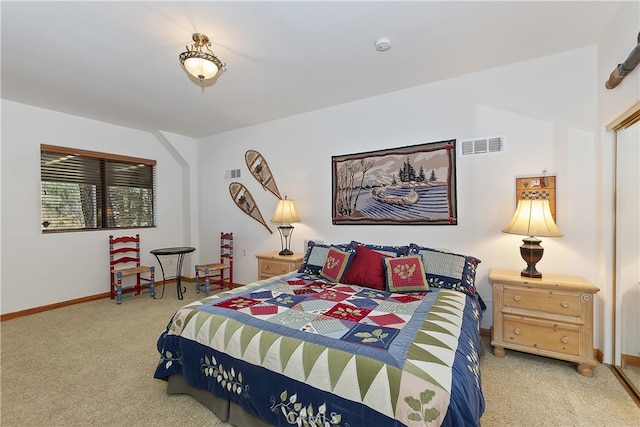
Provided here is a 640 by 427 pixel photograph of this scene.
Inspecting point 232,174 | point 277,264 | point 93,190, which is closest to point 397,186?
point 277,264

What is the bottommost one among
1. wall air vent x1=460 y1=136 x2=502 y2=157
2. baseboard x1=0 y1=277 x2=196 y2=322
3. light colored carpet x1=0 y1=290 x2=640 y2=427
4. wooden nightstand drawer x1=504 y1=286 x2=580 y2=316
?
light colored carpet x1=0 y1=290 x2=640 y2=427

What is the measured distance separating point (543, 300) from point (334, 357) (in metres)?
1.95

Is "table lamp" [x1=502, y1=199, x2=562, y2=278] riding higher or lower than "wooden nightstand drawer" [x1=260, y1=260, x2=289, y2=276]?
higher

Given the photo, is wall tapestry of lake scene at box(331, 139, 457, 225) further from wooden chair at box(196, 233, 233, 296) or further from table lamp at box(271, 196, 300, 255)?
wooden chair at box(196, 233, 233, 296)

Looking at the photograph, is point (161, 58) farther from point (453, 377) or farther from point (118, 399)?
point (453, 377)

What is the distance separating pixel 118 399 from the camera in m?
1.95

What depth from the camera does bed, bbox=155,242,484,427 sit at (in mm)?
1213

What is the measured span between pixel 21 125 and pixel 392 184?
15.4 feet

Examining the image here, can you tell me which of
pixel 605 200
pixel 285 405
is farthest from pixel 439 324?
pixel 605 200

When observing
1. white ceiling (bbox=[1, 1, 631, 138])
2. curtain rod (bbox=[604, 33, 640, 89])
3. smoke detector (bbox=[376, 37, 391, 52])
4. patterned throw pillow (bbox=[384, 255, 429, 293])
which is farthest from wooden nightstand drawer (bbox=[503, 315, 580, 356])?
smoke detector (bbox=[376, 37, 391, 52])

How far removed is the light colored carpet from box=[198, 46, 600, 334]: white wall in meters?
0.81

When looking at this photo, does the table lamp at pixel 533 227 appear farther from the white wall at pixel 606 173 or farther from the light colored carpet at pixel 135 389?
the light colored carpet at pixel 135 389

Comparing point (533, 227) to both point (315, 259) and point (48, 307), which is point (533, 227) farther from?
point (48, 307)

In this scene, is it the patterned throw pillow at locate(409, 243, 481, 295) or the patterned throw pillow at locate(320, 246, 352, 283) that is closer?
the patterned throw pillow at locate(409, 243, 481, 295)
